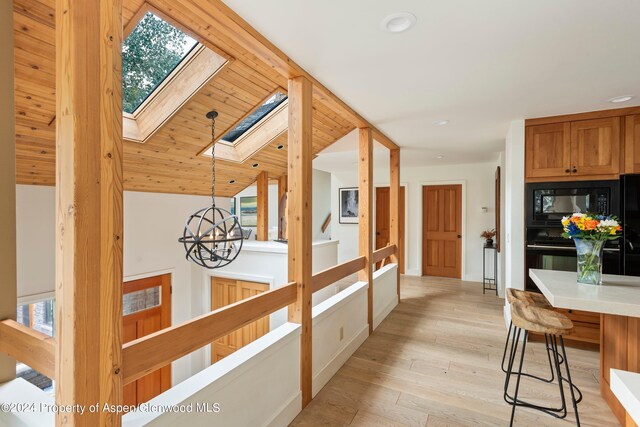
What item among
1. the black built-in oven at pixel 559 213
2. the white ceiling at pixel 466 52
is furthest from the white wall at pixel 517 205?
the white ceiling at pixel 466 52

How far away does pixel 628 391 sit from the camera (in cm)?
94

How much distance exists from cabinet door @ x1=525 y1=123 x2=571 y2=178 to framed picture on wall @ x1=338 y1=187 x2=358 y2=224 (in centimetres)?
407

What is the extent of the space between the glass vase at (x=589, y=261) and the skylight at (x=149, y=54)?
133 inches

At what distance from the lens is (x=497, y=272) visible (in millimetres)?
5121

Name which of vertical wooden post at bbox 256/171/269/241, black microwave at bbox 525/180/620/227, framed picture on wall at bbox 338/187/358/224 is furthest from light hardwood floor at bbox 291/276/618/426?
framed picture on wall at bbox 338/187/358/224

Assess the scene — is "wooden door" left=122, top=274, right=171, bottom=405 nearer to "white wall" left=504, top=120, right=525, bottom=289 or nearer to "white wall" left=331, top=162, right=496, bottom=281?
"white wall" left=331, top=162, right=496, bottom=281

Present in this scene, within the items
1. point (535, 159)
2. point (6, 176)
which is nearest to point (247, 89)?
point (6, 176)

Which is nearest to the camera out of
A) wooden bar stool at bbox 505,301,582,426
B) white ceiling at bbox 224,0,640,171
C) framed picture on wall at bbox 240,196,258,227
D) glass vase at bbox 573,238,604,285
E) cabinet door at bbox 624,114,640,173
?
white ceiling at bbox 224,0,640,171

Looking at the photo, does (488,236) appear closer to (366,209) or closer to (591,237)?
(366,209)

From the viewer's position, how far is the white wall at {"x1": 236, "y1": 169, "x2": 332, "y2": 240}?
352 inches

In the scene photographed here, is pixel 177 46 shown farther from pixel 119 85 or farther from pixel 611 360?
pixel 611 360

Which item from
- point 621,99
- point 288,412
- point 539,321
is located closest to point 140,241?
point 288,412

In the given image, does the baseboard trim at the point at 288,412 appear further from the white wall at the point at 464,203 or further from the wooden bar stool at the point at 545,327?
the white wall at the point at 464,203

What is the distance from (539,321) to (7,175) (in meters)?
3.32
